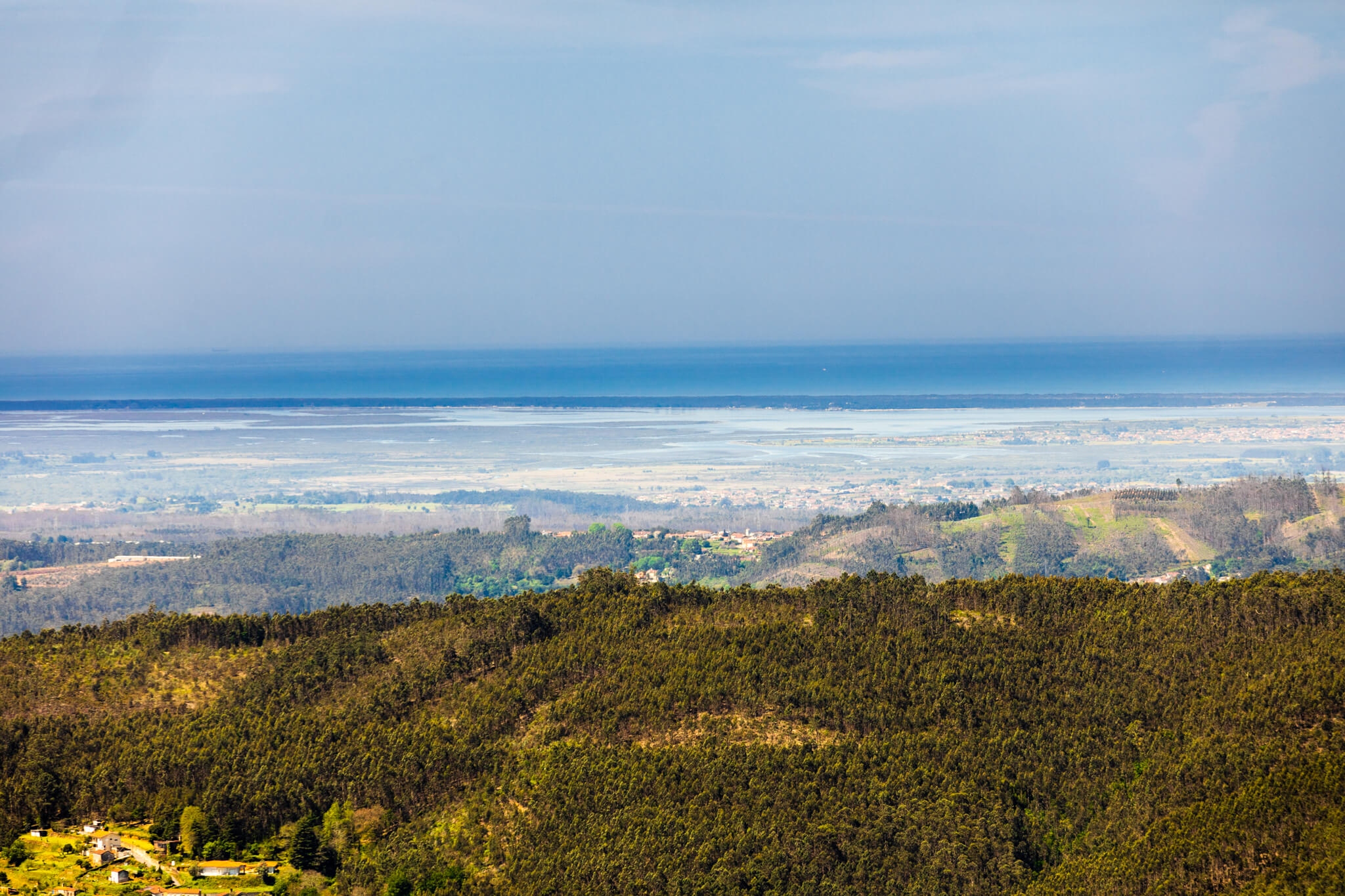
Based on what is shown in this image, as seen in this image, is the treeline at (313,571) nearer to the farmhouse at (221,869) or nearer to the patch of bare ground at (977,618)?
the patch of bare ground at (977,618)

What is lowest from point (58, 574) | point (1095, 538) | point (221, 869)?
point (58, 574)

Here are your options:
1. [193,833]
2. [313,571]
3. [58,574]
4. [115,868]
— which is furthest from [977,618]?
[58,574]

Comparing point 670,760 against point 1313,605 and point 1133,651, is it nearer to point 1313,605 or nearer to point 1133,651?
point 1133,651

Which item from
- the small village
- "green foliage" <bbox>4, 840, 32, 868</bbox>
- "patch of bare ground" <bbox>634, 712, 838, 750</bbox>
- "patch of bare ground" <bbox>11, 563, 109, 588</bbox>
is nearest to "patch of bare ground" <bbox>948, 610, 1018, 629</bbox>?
"patch of bare ground" <bbox>634, 712, 838, 750</bbox>

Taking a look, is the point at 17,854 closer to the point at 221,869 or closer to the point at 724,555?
the point at 221,869

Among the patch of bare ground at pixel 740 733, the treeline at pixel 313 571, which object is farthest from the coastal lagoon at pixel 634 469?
the patch of bare ground at pixel 740 733

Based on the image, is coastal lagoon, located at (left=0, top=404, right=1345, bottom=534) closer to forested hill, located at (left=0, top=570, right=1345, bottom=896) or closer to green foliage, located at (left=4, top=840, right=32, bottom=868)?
forested hill, located at (left=0, top=570, right=1345, bottom=896)

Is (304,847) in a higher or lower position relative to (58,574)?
higher
